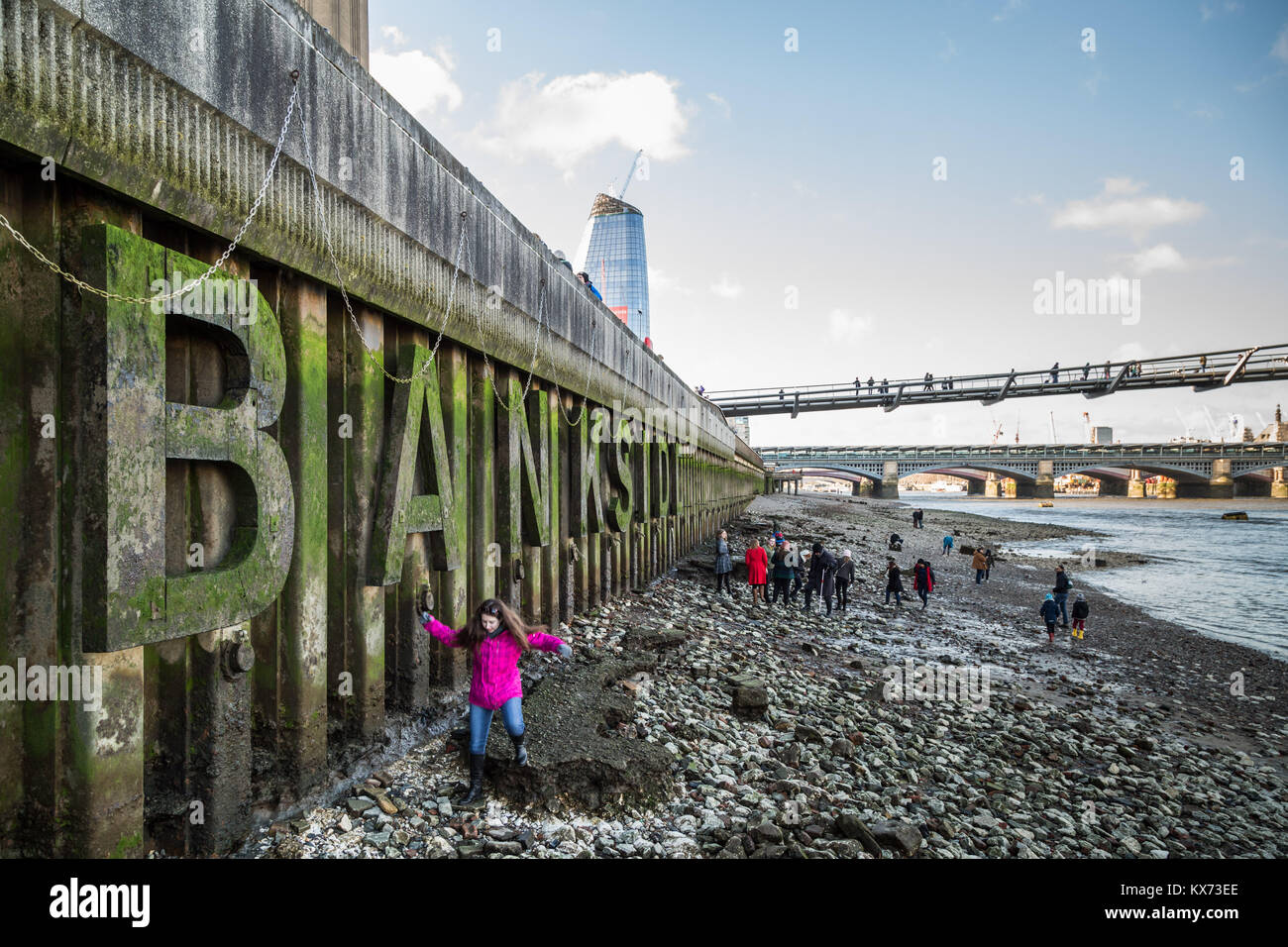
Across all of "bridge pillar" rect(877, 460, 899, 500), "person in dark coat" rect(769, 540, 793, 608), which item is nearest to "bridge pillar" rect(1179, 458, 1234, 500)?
"bridge pillar" rect(877, 460, 899, 500)

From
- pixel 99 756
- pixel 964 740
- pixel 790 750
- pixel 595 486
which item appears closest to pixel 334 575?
pixel 99 756

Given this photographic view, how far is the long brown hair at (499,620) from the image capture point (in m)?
5.15

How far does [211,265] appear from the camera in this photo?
3686 millimetres

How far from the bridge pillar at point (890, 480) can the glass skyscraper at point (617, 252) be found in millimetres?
49393

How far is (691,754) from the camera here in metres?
6.26

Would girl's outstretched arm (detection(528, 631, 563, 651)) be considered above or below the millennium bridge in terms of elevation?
below

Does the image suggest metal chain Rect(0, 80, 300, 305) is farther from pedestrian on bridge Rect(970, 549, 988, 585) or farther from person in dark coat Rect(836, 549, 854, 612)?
pedestrian on bridge Rect(970, 549, 988, 585)

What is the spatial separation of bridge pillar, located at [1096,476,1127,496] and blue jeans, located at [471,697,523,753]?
15215 centimetres

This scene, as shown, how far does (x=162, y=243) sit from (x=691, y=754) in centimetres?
567

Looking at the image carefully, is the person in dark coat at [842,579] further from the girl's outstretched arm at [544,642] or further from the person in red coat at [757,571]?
the girl's outstretched arm at [544,642]

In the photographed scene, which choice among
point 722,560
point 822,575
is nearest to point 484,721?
point 722,560

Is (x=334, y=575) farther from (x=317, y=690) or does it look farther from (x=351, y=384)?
(x=351, y=384)

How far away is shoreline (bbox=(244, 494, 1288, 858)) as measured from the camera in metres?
4.73

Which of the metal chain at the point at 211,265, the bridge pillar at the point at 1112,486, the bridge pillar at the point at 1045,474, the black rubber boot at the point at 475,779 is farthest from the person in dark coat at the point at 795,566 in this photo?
the bridge pillar at the point at 1112,486
